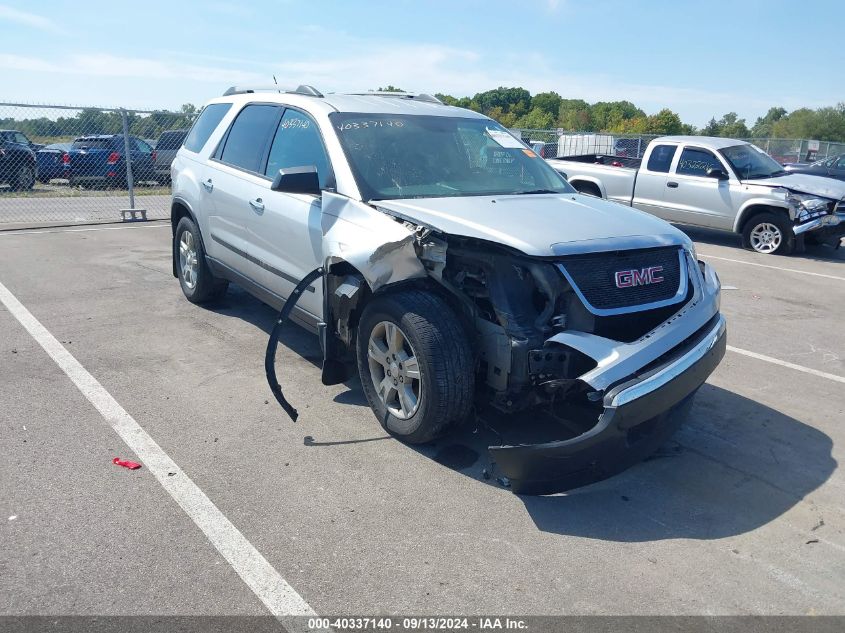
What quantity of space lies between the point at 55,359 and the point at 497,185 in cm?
349

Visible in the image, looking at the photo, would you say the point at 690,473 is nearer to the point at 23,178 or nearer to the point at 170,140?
the point at 170,140

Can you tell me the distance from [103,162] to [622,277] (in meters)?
16.0

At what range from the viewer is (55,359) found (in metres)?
5.32

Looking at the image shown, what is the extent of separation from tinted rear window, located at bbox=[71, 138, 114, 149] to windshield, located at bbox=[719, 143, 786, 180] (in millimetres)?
12716

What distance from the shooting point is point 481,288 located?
377cm

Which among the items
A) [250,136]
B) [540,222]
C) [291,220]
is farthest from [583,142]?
[540,222]

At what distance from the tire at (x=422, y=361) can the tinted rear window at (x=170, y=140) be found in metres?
14.1

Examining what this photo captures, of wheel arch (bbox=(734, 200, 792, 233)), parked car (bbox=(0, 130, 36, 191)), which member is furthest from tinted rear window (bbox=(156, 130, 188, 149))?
wheel arch (bbox=(734, 200, 792, 233))

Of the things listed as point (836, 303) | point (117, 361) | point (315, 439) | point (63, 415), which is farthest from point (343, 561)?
point (836, 303)

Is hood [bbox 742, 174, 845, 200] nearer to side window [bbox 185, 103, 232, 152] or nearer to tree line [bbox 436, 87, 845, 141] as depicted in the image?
side window [bbox 185, 103, 232, 152]

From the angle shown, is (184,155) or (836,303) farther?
(836,303)

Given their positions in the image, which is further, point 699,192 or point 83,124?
point 83,124

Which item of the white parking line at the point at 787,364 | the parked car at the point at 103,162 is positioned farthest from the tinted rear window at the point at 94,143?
the white parking line at the point at 787,364

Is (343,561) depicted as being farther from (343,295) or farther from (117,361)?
(117,361)
